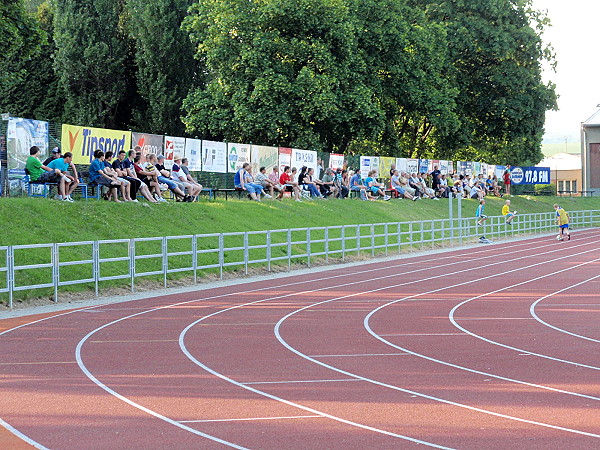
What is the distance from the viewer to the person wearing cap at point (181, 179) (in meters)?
26.0

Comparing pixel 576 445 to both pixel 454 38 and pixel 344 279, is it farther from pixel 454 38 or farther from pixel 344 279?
pixel 454 38

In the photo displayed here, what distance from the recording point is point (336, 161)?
3678cm

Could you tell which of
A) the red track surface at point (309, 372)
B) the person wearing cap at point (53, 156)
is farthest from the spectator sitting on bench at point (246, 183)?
the red track surface at point (309, 372)

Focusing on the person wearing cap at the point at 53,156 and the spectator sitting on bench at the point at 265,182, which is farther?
the spectator sitting on bench at the point at 265,182

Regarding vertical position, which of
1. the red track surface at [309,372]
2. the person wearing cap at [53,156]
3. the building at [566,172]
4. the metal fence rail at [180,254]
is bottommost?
the red track surface at [309,372]

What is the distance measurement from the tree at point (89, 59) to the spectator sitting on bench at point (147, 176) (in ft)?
80.4

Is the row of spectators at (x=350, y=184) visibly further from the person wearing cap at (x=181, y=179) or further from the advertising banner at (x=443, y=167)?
the person wearing cap at (x=181, y=179)

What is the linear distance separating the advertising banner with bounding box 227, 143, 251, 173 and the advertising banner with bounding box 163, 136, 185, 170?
254cm

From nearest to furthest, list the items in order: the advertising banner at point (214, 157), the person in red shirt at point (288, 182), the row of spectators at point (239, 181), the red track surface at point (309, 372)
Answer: the red track surface at point (309, 372), the row of spectators at point (239, 181), the advertising banner at point (214, 157), the person in red shirt at point (288, 182)

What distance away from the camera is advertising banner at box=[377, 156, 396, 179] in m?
39.8

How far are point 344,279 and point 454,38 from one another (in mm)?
34392

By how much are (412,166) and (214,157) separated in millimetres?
14898

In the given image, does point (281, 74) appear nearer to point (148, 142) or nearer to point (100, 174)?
point (148, 142)

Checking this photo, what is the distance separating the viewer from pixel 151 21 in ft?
158
